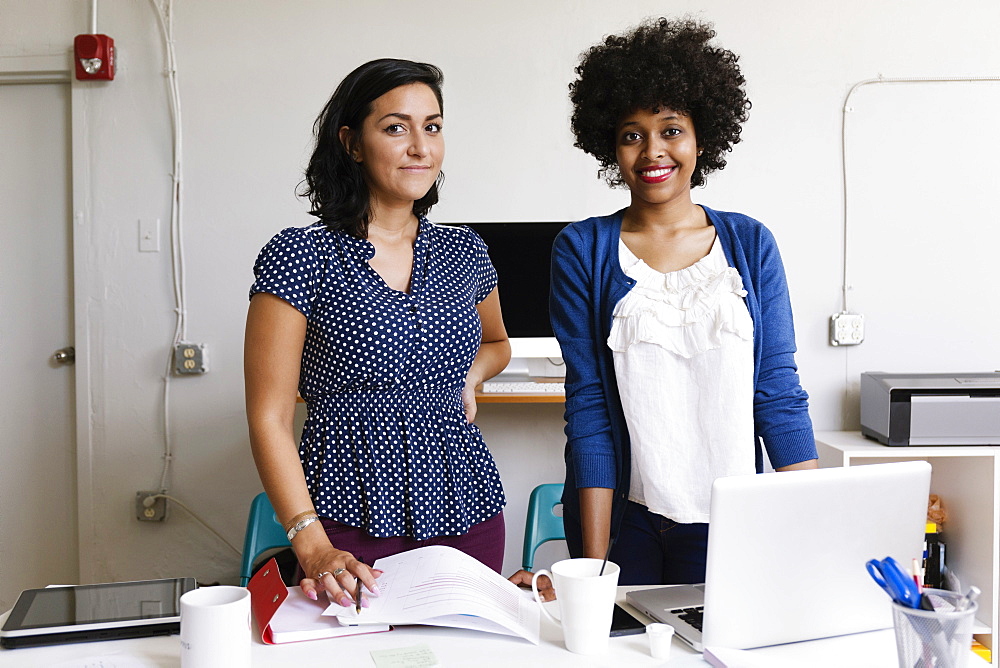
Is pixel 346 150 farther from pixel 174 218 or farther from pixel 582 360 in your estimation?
pixel 174 218

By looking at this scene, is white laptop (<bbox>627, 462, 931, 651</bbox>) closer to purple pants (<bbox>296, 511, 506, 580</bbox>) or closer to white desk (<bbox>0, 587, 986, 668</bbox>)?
white desk (<bbox>0, 587, 986, 668</bbox>)

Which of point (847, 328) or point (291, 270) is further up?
point (291, 270)

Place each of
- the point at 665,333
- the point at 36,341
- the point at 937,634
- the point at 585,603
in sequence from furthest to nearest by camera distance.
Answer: the point at 36,341
the point at 665,333
the point at 585,603
the point at 937,634

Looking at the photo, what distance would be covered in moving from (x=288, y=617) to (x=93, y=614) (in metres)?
0.25

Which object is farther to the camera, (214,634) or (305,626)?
(305,626)

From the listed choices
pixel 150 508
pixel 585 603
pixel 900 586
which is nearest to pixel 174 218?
pixel 150 508

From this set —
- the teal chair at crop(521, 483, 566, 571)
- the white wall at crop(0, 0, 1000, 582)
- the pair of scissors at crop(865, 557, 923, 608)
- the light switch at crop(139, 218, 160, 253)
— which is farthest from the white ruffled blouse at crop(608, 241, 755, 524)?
the light switch at crop(139, 218, 160, 253)

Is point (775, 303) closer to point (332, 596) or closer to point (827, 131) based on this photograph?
point (332, 596)

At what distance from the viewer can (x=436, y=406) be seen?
4.42ft

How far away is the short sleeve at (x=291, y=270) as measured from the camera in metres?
1.27

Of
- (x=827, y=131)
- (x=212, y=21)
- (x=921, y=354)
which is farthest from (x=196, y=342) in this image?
(x=921, y=354)

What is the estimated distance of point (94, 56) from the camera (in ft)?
9.24

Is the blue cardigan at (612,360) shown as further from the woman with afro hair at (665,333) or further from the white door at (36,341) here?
the white door at (36,341)

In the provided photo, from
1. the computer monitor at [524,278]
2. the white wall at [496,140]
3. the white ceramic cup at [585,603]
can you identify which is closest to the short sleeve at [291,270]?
the white ceramic cup at [585,603]
